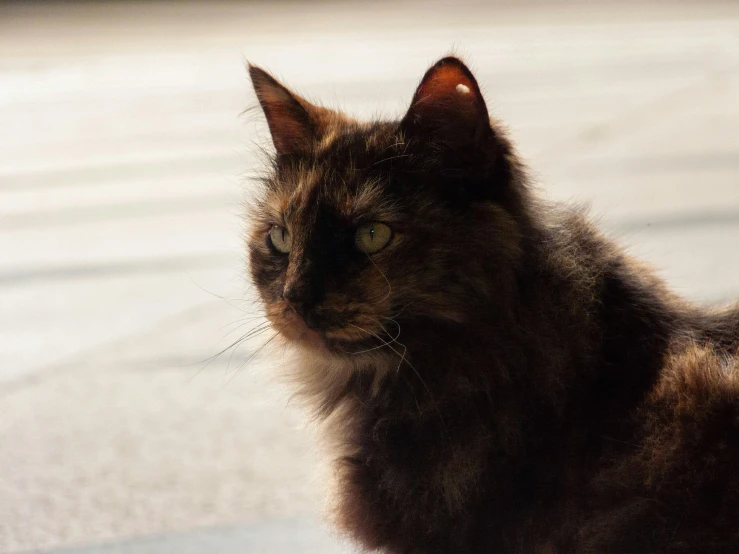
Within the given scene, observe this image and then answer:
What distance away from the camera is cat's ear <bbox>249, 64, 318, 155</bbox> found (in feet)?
3.74

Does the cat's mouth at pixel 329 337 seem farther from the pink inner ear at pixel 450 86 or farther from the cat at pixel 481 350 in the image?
the pink inner ear at pixel 450 86

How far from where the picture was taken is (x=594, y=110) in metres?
3.70

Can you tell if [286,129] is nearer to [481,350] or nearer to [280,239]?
[280,239]

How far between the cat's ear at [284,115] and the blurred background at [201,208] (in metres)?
0.10

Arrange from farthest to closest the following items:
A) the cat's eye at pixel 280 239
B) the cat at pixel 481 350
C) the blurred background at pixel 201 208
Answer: the blurred background at pixel 201 208
the cat's eye at pixel 280 239
the cat at pixel 481 350

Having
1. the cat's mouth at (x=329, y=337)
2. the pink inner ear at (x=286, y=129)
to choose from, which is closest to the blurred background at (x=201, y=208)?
the pink inner ear at (x=286, y=129)

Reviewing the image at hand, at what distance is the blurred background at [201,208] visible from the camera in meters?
1.42

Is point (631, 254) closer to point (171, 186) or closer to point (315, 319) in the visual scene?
point (315, 319)

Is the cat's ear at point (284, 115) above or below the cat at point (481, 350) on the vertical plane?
above

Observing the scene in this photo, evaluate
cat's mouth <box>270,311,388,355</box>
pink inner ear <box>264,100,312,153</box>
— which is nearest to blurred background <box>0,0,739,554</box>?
pink inner ear <box>264,100,312,153</box>

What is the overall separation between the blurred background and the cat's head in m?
0.18

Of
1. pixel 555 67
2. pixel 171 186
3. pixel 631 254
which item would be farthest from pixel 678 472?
pixel 555 67

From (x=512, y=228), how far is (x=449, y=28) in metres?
5.15

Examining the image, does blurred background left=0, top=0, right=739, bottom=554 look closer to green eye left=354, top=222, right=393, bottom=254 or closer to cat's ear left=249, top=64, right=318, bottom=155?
cat's ear left=249, top=64, right=318, bottom=155
